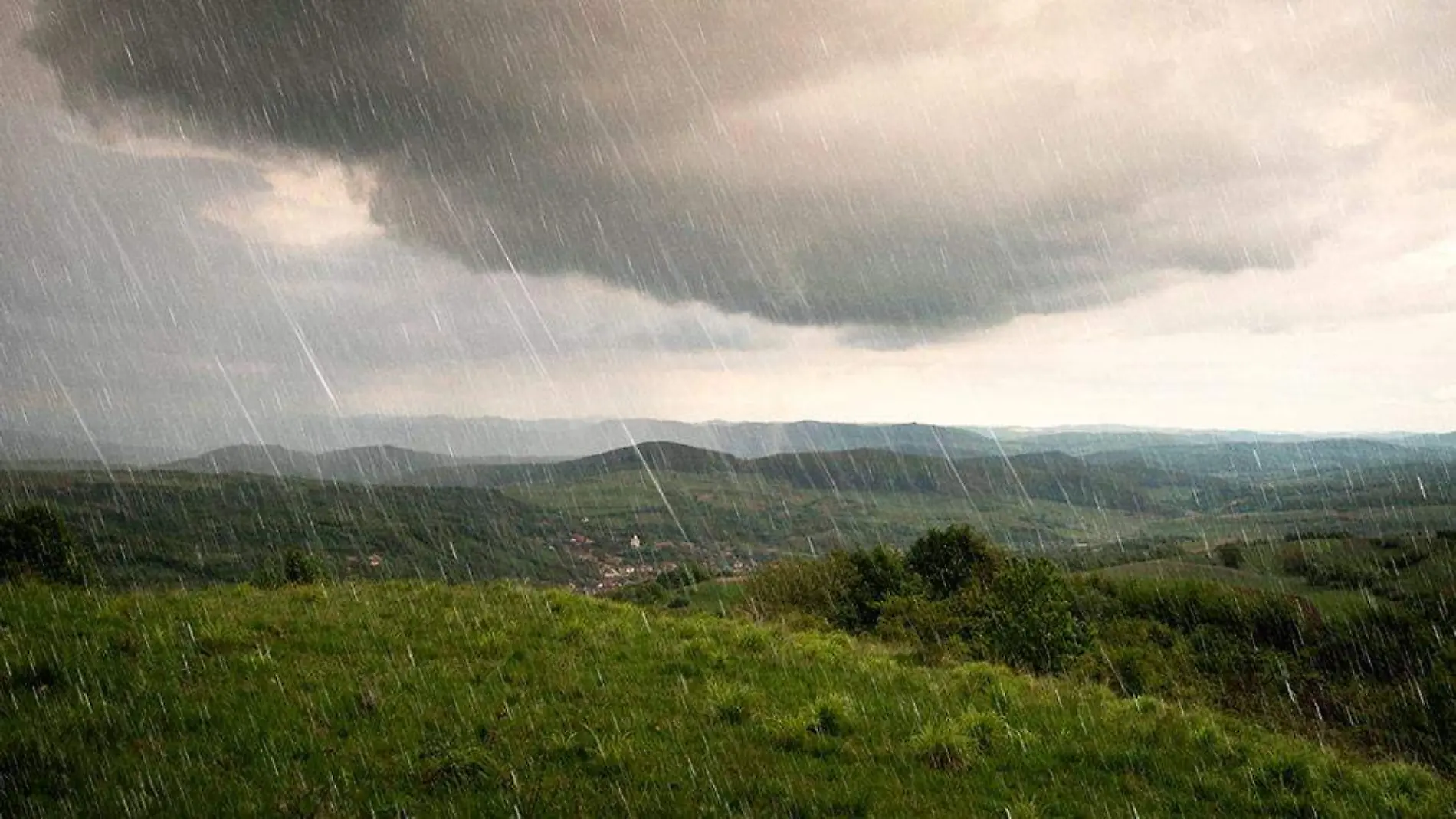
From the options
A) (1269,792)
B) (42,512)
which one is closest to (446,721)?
(1269,792)

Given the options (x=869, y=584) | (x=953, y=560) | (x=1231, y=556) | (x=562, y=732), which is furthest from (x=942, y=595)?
(x=1231, y=556)

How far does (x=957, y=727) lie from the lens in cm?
1087

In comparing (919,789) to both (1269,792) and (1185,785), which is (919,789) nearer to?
(1185,785)

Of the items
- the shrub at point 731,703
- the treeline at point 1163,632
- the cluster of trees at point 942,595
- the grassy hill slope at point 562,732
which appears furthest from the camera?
the cluster of trees at point 942,595

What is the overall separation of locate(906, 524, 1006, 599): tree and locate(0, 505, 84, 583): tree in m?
56.5

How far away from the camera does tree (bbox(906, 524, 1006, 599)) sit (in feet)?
202

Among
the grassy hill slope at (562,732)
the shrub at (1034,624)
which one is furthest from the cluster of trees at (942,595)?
the grassy hill slope at (562,732)

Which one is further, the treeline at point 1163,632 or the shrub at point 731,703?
the treeline at point 1163,632

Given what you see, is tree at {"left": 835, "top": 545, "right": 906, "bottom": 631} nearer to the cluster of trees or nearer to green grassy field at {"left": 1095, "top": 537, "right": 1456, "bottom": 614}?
the cluster of trees

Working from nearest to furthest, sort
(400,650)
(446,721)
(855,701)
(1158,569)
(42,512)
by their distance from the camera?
(446,721) < (855,701) < (400,650) < (42,512) < (1158,569)

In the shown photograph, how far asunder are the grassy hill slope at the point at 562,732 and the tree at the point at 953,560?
158 ft

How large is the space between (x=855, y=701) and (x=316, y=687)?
29.1 feet

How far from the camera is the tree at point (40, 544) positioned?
29312mm

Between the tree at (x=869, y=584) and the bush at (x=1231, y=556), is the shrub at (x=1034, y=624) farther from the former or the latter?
the bush at (x=1231, y=556)
